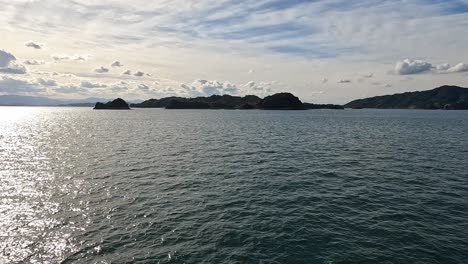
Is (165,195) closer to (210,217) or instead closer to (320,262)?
(210,217)

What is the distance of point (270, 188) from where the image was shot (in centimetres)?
3506

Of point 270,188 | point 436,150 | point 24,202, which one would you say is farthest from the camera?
point 436,150

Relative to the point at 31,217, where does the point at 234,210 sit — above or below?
above

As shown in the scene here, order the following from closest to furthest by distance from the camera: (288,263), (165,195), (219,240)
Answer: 1. (288,263)
2. (219,240)
3. (165,195)

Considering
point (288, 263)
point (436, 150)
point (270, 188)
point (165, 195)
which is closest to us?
point (288, 263)

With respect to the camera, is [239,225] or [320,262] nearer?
[320,262]

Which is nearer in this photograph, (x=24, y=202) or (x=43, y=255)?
(x=43, y=255)

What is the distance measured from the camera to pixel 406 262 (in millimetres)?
19172

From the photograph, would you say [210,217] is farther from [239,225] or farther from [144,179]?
[144,179]

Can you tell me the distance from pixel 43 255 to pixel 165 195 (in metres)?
13.5

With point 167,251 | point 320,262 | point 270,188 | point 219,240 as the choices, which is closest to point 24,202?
point 167,251

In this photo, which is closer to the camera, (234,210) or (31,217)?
(31,217)

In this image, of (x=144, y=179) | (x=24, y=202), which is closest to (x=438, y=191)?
(x=144, y=179)

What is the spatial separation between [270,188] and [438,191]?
19.5 meters
